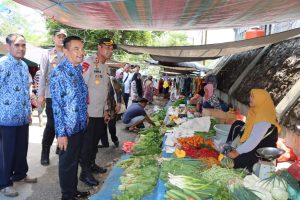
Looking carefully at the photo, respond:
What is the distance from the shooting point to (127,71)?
607 inches

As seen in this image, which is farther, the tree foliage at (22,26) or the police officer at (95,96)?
the tree foliage at (22,26)

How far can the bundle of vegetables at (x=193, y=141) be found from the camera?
16.8ft

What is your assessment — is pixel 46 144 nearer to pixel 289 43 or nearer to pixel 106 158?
pixel 106 158

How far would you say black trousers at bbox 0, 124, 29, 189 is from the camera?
15.1 ft

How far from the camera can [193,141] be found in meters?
5.19

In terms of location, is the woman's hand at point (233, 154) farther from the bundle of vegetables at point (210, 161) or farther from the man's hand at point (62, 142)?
the man's hand at point (62, 142)

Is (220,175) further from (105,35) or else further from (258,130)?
(105,35)

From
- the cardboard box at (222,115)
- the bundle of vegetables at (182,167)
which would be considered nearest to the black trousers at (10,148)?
the bundle of vegetables at (182,167)

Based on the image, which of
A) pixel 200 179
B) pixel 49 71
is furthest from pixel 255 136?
pixel 49 71

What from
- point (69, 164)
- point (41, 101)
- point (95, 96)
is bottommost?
point (69, 164)

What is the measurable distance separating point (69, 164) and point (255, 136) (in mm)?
2327

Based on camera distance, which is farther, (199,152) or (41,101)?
(41,101)

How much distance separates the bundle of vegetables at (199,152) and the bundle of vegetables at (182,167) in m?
0.29

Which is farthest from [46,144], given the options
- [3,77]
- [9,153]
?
[3,77]
